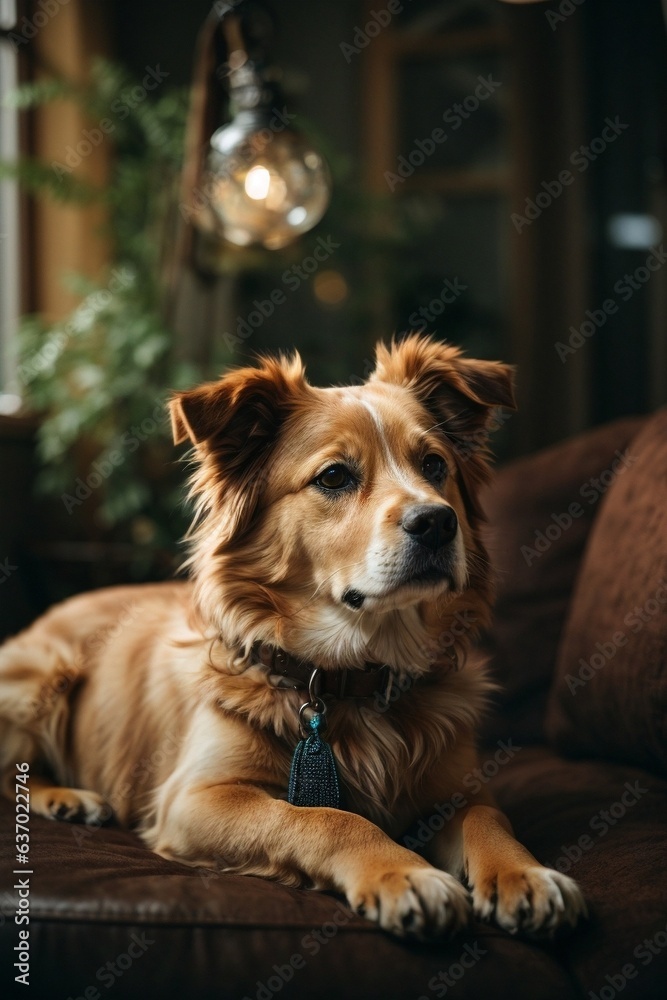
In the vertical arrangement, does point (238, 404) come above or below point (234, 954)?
above

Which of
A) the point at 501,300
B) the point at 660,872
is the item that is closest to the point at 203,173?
the point at 660,872

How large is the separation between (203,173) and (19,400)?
135cm

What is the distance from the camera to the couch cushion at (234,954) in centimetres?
115

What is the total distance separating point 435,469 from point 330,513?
264 mm

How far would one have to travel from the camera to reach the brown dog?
1474 millimetres
